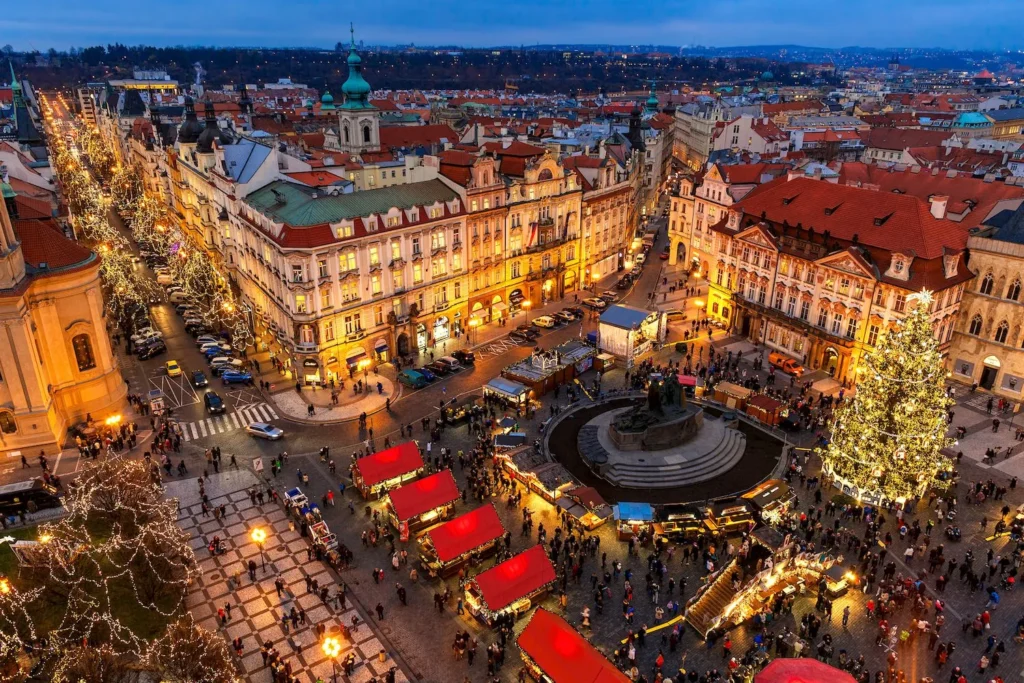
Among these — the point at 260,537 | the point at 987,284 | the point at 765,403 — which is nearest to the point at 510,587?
the point at 260,537

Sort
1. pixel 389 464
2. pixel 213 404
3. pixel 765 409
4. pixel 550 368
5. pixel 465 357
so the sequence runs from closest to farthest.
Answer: pixel 389 464 → pixel 765 409 → pixel 213 404 → pixel 550 368 → pixel 465 357

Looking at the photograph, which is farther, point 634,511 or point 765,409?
point 765,409

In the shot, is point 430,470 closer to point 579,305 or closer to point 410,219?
point 410,219

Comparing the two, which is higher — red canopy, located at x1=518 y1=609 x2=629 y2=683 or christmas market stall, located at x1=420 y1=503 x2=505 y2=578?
red canopy, located at x1=518 y1=609 x2=629 y2=683

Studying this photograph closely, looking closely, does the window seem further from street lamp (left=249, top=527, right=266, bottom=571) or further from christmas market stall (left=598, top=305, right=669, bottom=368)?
street lamp (left=249, top=527, right=266, bottom=571)

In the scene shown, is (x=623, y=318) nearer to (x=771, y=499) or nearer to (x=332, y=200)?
(x=771, y=499)

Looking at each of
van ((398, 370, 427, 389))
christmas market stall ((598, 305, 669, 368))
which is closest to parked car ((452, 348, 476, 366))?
van ((398, 370, 427, 389))
